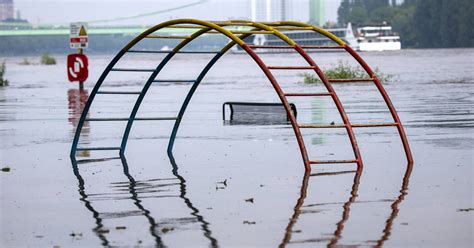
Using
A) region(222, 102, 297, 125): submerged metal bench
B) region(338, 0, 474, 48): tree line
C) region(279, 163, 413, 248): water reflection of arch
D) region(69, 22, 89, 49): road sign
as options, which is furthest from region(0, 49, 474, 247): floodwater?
region(338, 0, 474, 48): tree line

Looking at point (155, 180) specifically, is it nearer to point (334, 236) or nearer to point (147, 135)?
point (334, 236)

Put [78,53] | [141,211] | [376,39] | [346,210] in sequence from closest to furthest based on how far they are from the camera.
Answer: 1. [346,210]
2. [141,211]
3. [78,53]
4. [376,39]

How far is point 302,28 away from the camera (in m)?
15.3

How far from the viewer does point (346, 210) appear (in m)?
11.0

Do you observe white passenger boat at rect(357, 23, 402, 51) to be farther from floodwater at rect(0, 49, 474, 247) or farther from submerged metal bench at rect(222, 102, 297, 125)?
floodwater at rect(0, 49, 474, 247)

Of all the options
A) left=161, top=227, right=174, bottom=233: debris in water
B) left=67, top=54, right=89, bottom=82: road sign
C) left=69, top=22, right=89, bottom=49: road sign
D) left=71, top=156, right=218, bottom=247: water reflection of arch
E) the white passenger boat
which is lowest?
the white passenger boat

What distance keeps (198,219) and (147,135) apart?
439 inches

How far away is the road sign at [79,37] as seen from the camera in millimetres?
37062

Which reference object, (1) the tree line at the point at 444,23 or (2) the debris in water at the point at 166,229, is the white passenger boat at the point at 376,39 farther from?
(2) the debris in water at the point at 166,229

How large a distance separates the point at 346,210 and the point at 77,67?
2790 centimetres

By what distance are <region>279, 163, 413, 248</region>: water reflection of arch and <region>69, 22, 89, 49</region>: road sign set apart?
23.4 metres

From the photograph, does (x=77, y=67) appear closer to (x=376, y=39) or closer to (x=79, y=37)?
(x=79, y=37)

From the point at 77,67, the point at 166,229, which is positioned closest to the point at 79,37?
the point at 77,67

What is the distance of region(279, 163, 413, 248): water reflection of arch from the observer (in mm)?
9258
